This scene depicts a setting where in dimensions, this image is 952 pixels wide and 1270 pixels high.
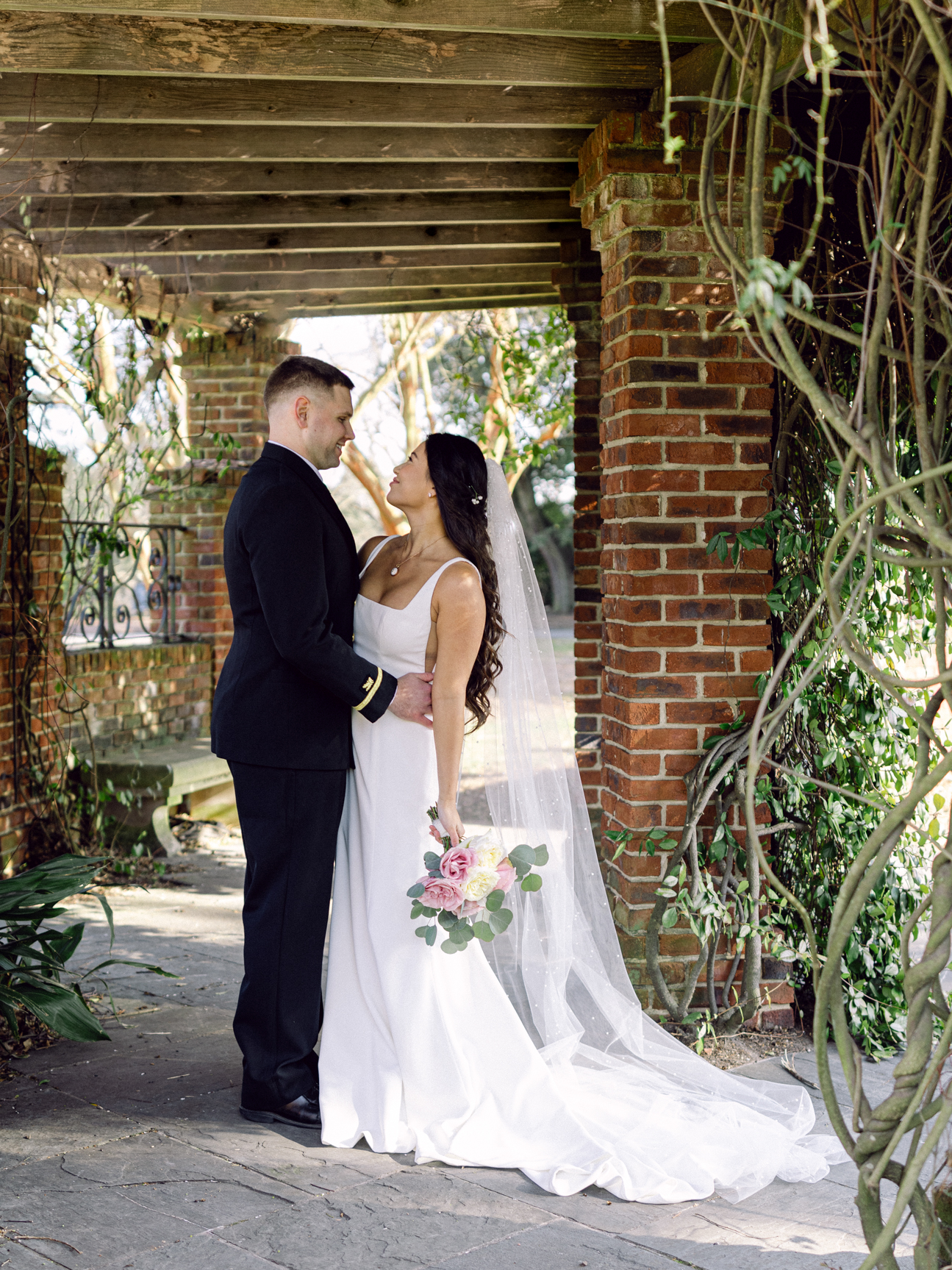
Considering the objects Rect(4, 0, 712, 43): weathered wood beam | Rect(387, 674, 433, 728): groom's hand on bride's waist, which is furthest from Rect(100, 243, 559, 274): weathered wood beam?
Rect(387, 674, 433, 728): groom's hand on bride's waist

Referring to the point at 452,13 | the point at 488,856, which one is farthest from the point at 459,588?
the point at 452,13

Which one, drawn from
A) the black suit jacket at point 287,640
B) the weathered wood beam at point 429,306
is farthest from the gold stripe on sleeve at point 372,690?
the weathered wood beam at point 429,306

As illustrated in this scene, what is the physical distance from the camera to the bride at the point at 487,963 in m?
3.00

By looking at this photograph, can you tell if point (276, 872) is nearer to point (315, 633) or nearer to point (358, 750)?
point (358, 750)

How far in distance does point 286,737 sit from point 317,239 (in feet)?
10.0

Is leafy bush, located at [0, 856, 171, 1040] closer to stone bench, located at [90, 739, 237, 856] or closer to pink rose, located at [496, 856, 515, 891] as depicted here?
pink rose, located at [496, 856, 515, 891]

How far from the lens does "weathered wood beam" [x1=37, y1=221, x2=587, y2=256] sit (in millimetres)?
5344

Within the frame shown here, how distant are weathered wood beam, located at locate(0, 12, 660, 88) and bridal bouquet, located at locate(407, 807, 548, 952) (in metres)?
2.29

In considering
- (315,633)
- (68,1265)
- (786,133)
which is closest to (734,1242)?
(68,1265)

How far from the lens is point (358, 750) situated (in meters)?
3.43

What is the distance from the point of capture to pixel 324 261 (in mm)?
5820

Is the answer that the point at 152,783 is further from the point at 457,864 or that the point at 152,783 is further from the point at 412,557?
the point at 457,864

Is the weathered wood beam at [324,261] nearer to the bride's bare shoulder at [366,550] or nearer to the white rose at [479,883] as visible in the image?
the bride's bare shoulder at [366,550]

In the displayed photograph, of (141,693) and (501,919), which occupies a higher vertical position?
(141,693)
